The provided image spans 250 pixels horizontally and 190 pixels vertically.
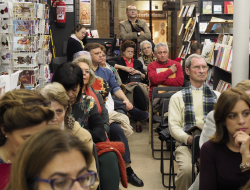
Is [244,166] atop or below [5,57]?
below

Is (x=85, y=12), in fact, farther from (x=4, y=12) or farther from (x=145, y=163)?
(x=145, y=163)

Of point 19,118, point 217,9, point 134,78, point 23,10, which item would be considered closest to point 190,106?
point 19,118

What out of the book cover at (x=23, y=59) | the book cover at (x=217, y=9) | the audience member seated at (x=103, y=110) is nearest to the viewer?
the audience member seated at (x=103, y=110)

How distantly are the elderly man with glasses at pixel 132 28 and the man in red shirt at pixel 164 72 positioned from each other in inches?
92.2

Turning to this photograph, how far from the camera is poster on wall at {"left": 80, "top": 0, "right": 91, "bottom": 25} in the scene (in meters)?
10.7

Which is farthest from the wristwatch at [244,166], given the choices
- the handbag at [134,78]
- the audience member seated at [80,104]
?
the handbag at [134,78]

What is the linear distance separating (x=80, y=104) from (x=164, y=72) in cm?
259

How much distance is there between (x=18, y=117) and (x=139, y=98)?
4.33 m

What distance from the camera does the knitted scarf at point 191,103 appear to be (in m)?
3.30

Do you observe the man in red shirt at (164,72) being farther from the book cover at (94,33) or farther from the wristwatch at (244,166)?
the book cover at (94,33)

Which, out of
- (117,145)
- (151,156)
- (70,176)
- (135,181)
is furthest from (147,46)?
(70,176)

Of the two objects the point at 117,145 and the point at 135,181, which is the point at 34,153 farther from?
the point at 135,181

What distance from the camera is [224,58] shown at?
5.45 meters

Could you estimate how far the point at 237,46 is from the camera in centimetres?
424
